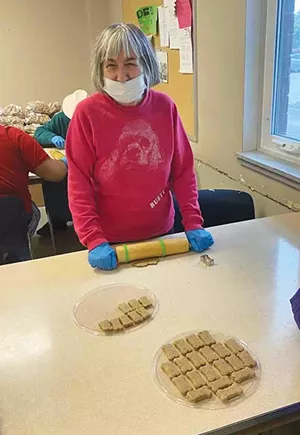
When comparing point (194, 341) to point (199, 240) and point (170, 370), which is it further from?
point (199, 240)

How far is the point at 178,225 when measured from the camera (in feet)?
5.86

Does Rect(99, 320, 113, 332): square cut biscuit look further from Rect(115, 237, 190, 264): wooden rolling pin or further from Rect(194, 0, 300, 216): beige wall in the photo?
Rect(194, 0, 300, 216): beige wall

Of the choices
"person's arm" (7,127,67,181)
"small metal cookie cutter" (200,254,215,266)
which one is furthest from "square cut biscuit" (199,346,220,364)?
"person's arm" (7,127,67,181)

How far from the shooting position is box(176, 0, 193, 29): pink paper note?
2.18 m

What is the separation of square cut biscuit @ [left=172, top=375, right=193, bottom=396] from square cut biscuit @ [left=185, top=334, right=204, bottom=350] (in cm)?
9

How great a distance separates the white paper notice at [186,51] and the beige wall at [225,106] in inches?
3.8

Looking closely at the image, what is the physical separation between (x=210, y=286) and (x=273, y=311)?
18cm

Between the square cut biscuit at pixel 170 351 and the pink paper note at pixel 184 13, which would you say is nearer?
the square cut biscuit at pixel 170 351

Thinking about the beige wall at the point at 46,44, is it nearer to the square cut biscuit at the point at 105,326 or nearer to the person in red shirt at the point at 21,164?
the person in red shirt at the point at 21,164

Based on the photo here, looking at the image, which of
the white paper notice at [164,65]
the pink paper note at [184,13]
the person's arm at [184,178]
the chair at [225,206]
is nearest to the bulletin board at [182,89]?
the white paper notice at [164,65]

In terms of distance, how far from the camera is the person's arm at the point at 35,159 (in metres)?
1.98

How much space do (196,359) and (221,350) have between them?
Answer: 0.18 feet

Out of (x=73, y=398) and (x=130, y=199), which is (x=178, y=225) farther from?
(x=73, y=398)

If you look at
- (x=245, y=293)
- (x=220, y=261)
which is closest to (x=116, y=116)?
(x=220, y=261)
